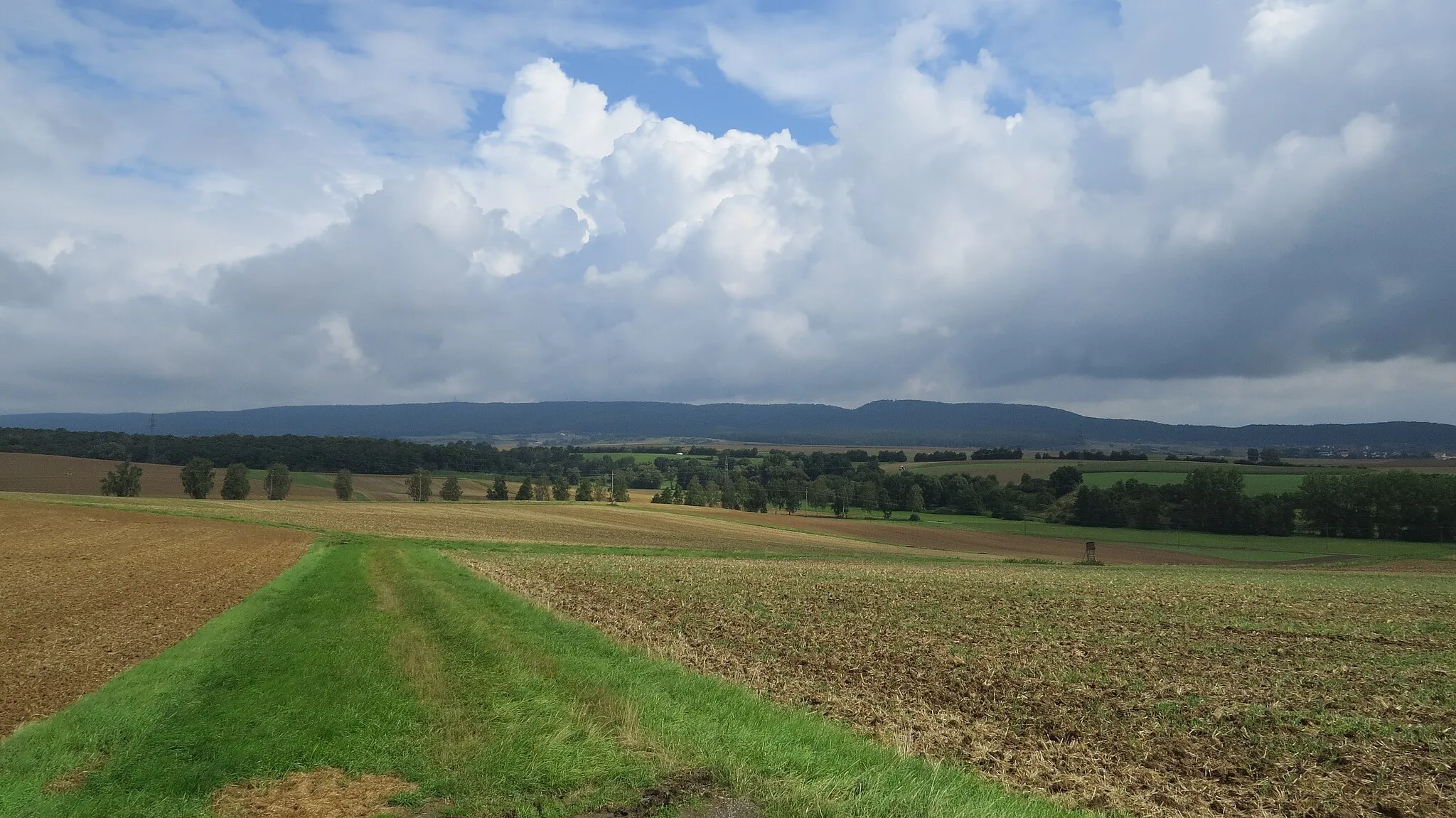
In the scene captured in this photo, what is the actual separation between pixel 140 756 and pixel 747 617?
1393 centimetres

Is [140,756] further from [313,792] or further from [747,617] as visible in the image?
[747,617]

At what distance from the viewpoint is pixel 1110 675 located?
48.0ft

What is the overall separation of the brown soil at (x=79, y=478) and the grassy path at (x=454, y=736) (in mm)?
97617

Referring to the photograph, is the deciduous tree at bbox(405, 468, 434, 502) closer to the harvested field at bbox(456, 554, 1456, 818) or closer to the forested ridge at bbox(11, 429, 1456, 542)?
the forested ridge at bbox(11, 429, 1456, 542)

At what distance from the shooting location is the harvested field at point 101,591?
1420 centimetres

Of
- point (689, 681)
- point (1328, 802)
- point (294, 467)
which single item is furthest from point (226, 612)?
point (294, 467)

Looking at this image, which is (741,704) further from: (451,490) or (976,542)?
(451,490)

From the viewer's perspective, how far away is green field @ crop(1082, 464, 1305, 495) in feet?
345

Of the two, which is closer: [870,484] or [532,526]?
[532,526]

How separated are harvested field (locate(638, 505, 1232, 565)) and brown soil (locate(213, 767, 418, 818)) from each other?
60515 mm

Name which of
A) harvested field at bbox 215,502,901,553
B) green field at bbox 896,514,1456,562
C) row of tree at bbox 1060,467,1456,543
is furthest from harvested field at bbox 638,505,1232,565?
row of tree at bbox 1060,467,1456,543

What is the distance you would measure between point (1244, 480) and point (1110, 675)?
115 meters

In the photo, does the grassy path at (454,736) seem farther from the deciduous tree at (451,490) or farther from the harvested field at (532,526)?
the deciduous tree at (451,490)

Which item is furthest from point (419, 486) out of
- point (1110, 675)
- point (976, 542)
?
point (1110, 675)
